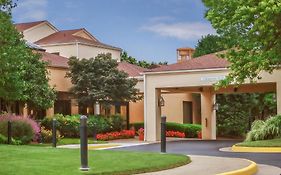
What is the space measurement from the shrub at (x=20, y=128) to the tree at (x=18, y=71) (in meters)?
1.08

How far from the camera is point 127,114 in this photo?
138ft

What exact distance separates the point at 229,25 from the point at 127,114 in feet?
67.5

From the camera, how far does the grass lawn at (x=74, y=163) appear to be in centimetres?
1245

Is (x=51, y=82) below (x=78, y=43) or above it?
below

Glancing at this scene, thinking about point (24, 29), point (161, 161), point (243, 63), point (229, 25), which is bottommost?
point (161, 161)

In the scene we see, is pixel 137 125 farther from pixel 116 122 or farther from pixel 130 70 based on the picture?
pixel 130 70

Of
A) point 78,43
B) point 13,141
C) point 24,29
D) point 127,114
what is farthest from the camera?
point 24,29

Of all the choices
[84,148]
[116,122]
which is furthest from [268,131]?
[116,122]

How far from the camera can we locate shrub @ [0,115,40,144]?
26594 millimetres

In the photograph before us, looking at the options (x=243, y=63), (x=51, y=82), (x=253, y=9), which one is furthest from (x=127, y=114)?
(x=253, y=9)

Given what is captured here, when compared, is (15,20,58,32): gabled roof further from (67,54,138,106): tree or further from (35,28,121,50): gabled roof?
(67,54,138,106): tree

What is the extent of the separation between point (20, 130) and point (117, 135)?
1153 centimetres

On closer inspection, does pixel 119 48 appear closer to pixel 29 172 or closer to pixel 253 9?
pixel 253 9

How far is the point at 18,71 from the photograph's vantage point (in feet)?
90.4
